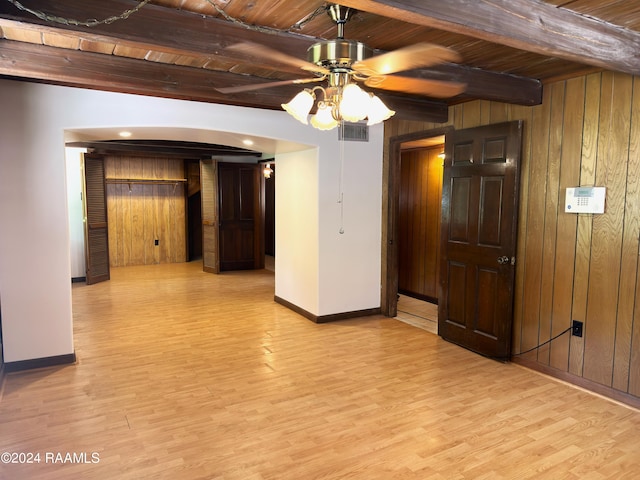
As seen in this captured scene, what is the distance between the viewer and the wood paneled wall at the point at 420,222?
6109 millimetres

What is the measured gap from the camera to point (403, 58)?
1921mm

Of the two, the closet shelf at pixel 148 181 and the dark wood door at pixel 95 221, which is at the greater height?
the closet shelf at pixel 148 181

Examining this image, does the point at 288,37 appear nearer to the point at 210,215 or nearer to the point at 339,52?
the point at 339,52

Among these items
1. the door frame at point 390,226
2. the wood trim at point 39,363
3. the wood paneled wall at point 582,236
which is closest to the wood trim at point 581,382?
the wood paneled wall at point 582,236

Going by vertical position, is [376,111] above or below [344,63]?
below

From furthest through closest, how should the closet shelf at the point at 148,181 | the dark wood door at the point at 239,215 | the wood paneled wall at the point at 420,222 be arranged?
the closet shelf at the point at 148,181 < the dark wood door at the point at 239,215 < the wood paneled wall at the point at 420,222

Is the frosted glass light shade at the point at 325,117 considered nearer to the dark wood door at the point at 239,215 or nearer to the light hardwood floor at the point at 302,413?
the light hardwood floor at the point at 302,413

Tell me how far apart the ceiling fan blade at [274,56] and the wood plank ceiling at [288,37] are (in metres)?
0.12

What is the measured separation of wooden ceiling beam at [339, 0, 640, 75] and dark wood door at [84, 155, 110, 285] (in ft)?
21.7

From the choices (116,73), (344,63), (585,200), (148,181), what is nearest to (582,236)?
(585,200)

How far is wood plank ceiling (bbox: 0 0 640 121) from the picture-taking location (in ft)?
6.17

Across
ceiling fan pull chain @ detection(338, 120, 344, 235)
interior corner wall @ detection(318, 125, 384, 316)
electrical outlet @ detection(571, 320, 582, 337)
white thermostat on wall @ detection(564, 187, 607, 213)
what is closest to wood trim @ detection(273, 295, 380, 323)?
interior corner wall @ detection(318, 125, 384, 316)

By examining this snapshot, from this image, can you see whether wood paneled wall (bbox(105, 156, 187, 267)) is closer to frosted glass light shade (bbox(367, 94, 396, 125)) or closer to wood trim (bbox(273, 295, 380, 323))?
wood trim (bbox(273, 295, 380, 323))

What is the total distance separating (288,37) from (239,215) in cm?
633
